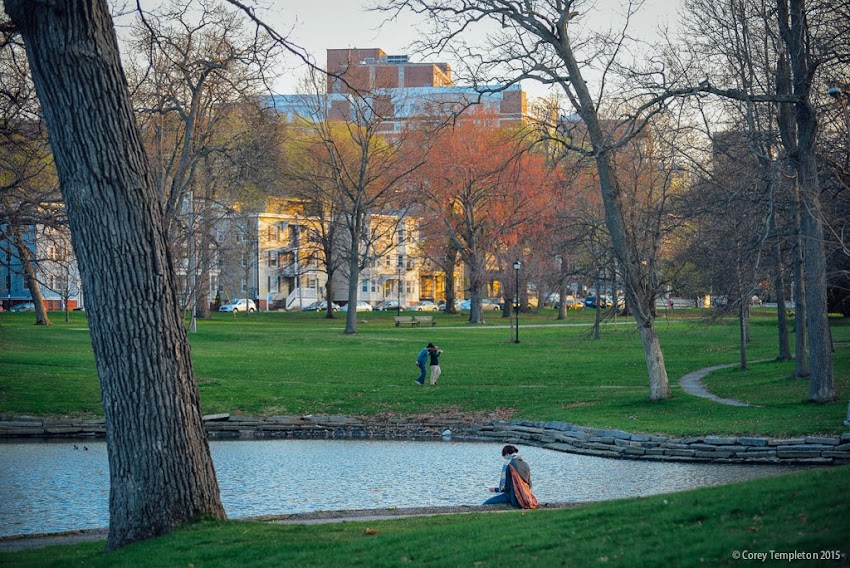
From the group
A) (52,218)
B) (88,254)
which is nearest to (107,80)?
(88,254)

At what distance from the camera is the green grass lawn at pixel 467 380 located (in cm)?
2419

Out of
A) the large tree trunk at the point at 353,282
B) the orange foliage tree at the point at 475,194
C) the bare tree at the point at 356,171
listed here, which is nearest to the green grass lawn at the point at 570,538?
the bare tree at the point at 356,171

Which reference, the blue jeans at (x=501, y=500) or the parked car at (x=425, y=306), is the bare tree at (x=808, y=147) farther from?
the parked car at (x=425, y=306)

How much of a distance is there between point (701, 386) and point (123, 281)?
23113 mm

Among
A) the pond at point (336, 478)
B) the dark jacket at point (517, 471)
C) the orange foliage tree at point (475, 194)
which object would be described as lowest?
the pond at point (336, 478)

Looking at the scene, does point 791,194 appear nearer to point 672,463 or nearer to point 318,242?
point 672,463

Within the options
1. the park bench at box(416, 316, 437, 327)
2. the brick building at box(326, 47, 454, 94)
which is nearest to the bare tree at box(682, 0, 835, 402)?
the brick building at box(326, 47, 454, 94)

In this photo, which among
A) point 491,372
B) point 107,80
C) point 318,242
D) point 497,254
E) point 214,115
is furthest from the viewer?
point 318,242

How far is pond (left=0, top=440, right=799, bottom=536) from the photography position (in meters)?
16.6

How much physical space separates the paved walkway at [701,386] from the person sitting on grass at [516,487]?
11.6 meters

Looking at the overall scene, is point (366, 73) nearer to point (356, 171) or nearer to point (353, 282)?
point (356, 171)

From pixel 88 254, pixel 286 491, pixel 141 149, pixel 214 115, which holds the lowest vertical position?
pixel 286 491

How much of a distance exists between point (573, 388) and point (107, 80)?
22471 millimetres

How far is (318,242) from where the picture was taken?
75375 mm
